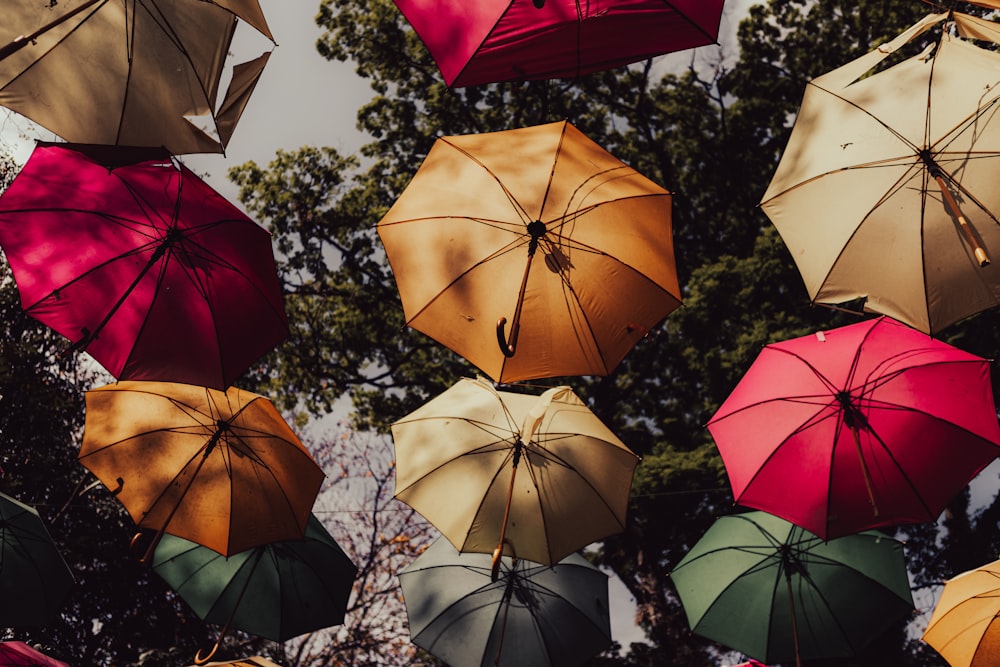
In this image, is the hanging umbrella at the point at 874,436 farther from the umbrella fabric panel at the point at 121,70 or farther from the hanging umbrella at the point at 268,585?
the umbrella fabric panel at the point at 121,70

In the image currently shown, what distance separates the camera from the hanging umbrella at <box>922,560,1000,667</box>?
659cm

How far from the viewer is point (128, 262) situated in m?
5.33

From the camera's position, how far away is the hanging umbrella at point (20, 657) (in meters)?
6.68

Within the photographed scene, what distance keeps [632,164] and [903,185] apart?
9.98 meters

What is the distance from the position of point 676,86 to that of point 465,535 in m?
11.5

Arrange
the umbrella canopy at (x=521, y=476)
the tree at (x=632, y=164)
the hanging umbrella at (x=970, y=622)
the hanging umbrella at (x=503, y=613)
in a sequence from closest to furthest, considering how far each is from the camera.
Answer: the hanging umbrella at (x=970, y=622), the umbrella canopy at (x=521, y=476), the hanging umbrella at (x=503, y=613), the tree at (x=632, y=164)

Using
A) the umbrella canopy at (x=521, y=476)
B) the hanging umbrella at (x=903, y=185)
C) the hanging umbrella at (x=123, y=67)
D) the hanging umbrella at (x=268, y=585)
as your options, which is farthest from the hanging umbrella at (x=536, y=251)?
the hanging umbrella at (x=268, y=585)

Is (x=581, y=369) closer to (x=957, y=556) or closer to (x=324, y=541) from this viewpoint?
(x=324, y=541)

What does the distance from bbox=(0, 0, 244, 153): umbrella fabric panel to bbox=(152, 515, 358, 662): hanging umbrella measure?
4.06m

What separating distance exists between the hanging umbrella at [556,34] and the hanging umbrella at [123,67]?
109 centimetres

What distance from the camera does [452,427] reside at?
7.10m

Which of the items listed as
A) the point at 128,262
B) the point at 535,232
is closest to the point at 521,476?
the point at 535,232

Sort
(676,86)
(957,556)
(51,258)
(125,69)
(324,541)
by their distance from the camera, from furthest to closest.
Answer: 1. (676,86)
2. (957,556)
3. (324,541)
4. (51,258)
5. (125,69)

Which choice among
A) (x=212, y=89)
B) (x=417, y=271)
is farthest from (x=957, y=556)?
(x=212, y=89)
